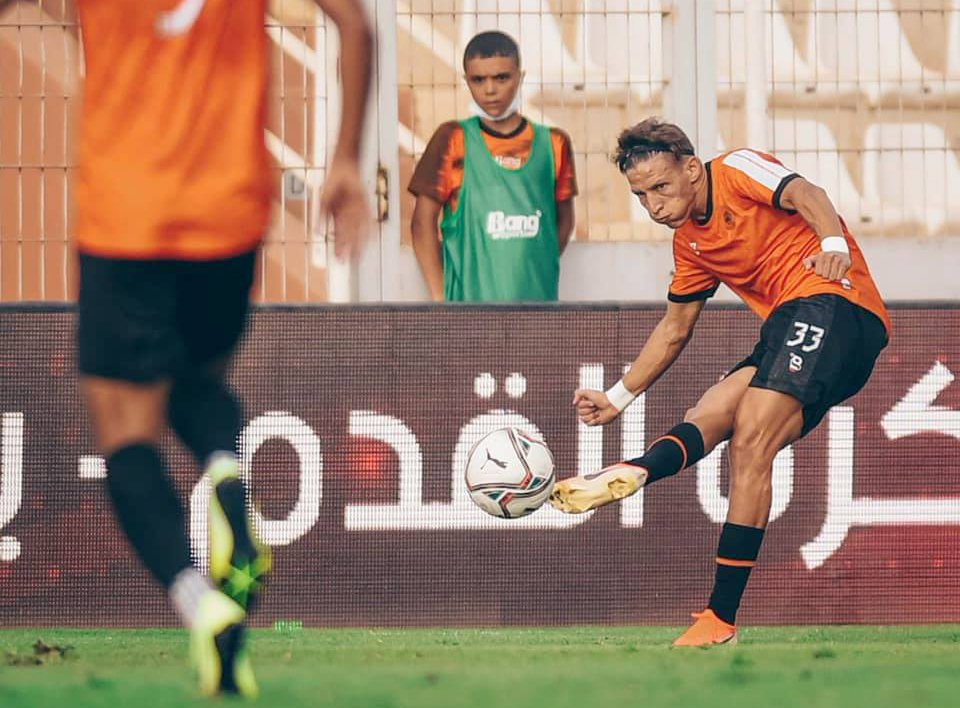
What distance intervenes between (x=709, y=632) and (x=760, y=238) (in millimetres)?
1482

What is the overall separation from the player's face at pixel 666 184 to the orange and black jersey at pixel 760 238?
10cm

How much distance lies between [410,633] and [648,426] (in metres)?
1.39

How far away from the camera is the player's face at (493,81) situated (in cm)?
829

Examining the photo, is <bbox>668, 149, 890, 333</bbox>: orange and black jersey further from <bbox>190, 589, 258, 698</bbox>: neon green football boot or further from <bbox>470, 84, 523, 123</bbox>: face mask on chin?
<bbox>190, 589, 258, 698</bbox>: neon green football boot

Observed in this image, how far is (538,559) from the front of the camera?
25.7 ft

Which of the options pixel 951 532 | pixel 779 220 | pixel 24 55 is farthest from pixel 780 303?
pixel 24 55

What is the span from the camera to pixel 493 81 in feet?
27.2

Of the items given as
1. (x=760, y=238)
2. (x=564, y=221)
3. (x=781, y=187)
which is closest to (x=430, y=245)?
(x=564, y=221)

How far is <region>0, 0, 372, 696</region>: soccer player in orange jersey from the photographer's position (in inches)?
155

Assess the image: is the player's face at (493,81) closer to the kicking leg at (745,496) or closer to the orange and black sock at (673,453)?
the orange and black sock at (673,453)

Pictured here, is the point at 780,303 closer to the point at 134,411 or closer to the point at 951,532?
the point at 951,532

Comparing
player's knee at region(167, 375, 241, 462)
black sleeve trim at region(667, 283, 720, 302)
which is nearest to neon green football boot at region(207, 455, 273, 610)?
player's knee at region(167, 375, 241, 462)

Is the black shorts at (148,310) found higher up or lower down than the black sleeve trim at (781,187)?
lower down

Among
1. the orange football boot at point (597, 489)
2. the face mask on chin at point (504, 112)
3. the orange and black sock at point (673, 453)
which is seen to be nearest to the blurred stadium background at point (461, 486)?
the face mask on chin at point (504, 112)
